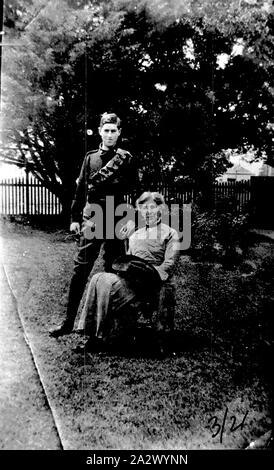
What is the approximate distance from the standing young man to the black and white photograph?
0.5 inches

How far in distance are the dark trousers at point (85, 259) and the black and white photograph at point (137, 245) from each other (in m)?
0.01

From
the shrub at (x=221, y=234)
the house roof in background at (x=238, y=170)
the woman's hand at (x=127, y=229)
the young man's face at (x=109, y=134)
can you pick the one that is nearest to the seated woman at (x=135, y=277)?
the woman's hand at (x=127, y=229)

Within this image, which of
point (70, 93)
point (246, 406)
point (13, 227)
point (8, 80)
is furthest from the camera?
point (13, 227)

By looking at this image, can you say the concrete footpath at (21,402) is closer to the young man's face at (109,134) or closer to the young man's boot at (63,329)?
the young man's boot at (63,329)

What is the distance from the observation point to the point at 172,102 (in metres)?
5.68

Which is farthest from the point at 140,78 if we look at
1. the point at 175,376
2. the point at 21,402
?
the point at 21,402

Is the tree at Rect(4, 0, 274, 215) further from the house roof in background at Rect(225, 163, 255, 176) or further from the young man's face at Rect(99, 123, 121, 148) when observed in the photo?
the house roof in background at Rect(225, 163, 255, 176)

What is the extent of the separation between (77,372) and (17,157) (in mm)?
3788

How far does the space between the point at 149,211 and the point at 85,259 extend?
0.73 m

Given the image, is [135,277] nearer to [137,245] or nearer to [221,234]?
[137,245]

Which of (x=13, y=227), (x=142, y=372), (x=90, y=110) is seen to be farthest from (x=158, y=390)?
(x=13, y=227)

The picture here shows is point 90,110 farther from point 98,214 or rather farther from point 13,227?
point 13,227

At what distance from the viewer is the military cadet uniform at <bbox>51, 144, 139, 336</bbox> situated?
137 inches
